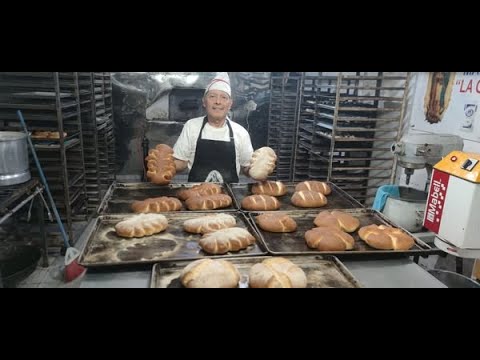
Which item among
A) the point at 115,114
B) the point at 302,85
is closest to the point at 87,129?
the point at 115,114

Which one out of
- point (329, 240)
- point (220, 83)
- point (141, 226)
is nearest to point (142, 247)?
point (141, 226)

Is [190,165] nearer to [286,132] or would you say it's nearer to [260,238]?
[260,238]

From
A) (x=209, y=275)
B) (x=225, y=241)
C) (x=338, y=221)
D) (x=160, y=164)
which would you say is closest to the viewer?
(x=209, y=275)

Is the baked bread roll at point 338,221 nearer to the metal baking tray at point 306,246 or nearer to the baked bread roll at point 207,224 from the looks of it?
the metal baking tray at point 306,246

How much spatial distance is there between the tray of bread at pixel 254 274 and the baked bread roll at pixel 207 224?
0.31 m

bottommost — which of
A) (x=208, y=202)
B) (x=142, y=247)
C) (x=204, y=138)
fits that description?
(x=142, y=247)

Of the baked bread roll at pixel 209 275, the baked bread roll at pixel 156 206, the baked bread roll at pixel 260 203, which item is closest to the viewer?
the baked bread roll at pixel 209 275

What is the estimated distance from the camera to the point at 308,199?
245cm

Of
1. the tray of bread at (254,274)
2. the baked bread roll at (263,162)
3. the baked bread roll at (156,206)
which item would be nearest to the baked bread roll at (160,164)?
the baked bread roll at (156,206)

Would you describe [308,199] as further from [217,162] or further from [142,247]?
[142,247]

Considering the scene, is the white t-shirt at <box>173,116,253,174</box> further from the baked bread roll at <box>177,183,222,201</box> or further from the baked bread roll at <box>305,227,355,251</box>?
the baked bread roll at <box>305,227,355,251</box>

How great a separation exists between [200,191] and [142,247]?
0.76 metres

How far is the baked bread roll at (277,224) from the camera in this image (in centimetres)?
205

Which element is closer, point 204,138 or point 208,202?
point 208,202
